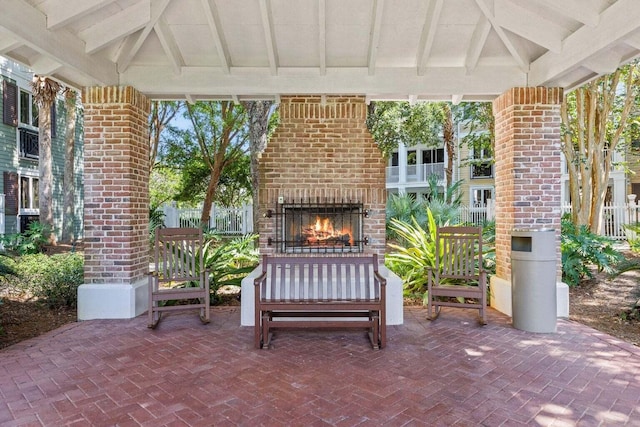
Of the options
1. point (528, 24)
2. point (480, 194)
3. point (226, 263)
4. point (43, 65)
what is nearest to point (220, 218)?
point (226, 263)

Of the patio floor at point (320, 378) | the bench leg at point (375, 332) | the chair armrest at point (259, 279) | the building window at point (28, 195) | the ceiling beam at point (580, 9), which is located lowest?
the patio floor at point (320, 378)

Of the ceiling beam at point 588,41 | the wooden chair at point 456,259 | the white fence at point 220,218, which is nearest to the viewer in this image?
the ceiling beam at point 588,41

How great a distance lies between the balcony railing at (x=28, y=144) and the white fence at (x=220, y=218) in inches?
181

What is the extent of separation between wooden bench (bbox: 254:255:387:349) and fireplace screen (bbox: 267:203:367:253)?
171 cm

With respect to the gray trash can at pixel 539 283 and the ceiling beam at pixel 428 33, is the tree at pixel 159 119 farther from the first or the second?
Result: the gray trash can at pixel 539 283

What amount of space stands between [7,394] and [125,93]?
378 cm

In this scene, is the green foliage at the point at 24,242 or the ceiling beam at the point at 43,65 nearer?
the ceiling beam at the point at 43,65

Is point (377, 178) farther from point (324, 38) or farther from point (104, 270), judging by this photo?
point (104, 270)

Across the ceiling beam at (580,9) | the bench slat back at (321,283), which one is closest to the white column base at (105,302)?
the bench slat back at (321,283)

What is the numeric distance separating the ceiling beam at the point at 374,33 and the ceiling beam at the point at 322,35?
58cm

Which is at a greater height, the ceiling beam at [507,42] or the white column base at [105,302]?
the ceiling beam at [507,42]

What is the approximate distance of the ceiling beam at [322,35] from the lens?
4.39 metres

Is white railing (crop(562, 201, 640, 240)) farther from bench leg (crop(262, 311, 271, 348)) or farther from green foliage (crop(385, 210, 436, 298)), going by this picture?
bench leg (crop(262, 311, 271, 348))

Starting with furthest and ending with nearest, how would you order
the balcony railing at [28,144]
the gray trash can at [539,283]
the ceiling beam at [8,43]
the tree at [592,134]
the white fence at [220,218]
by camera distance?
the white fence at [220,218], the balcony railing at [28,144], the tree at [592,134], the gray trash can at [539,283], the ceiling beam at [8,43]
